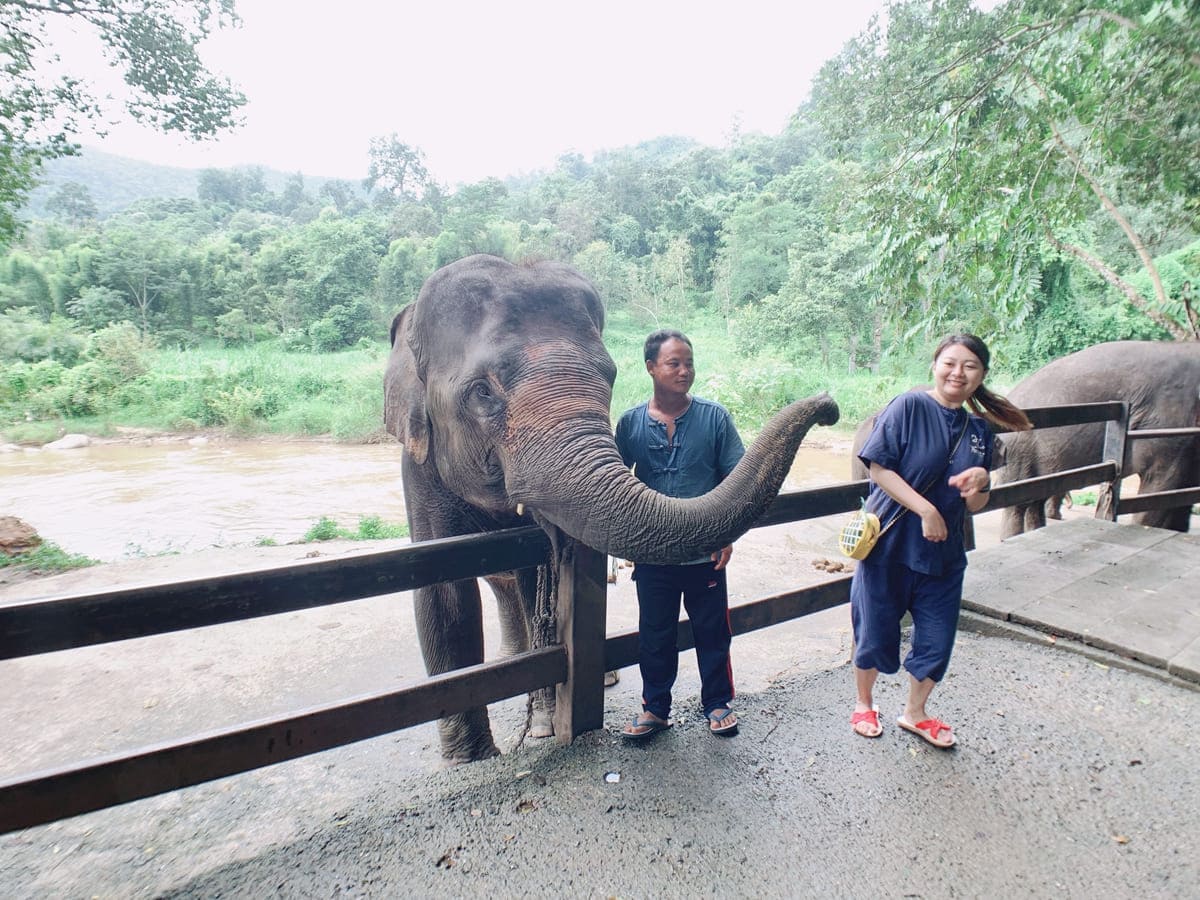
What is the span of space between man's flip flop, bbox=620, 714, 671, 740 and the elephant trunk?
78 centimetres

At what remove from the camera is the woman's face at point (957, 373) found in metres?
2.39

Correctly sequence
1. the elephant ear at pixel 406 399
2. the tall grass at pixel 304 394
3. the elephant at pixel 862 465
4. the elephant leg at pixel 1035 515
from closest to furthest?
the elephant ear at pixel 406 399
the elephant at pixel 862 465
the elephant leg at pixel 1035 515
the tall grass at pixel 304 394

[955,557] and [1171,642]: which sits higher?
[955,557]

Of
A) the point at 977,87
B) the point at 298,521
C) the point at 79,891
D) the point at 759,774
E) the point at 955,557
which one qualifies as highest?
the point at 977,87

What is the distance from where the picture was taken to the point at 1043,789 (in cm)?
231

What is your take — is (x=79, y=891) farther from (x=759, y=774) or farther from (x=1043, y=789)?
(x=1043, y=789)

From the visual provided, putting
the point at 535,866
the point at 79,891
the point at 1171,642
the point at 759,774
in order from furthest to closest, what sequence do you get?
the point at 1171,642 → the point at 759,774 → the point at 79,891 → the point at 535,866

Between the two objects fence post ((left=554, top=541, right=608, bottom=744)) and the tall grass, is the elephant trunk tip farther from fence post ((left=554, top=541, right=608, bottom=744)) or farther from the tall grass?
the tall grass

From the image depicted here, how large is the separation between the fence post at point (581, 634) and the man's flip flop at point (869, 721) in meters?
1.00

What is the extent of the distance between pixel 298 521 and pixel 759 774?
488 inches

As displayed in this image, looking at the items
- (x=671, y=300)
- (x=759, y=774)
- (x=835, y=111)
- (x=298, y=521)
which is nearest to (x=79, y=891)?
(x=759, y=774)

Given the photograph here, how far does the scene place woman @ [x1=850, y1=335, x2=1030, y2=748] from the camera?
7.91 feet

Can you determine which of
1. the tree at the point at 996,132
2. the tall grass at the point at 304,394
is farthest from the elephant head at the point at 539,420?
the tall grass at the point at 304,394

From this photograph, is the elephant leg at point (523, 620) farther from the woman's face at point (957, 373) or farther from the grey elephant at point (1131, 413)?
the grey elephant at point (1131, 413)
